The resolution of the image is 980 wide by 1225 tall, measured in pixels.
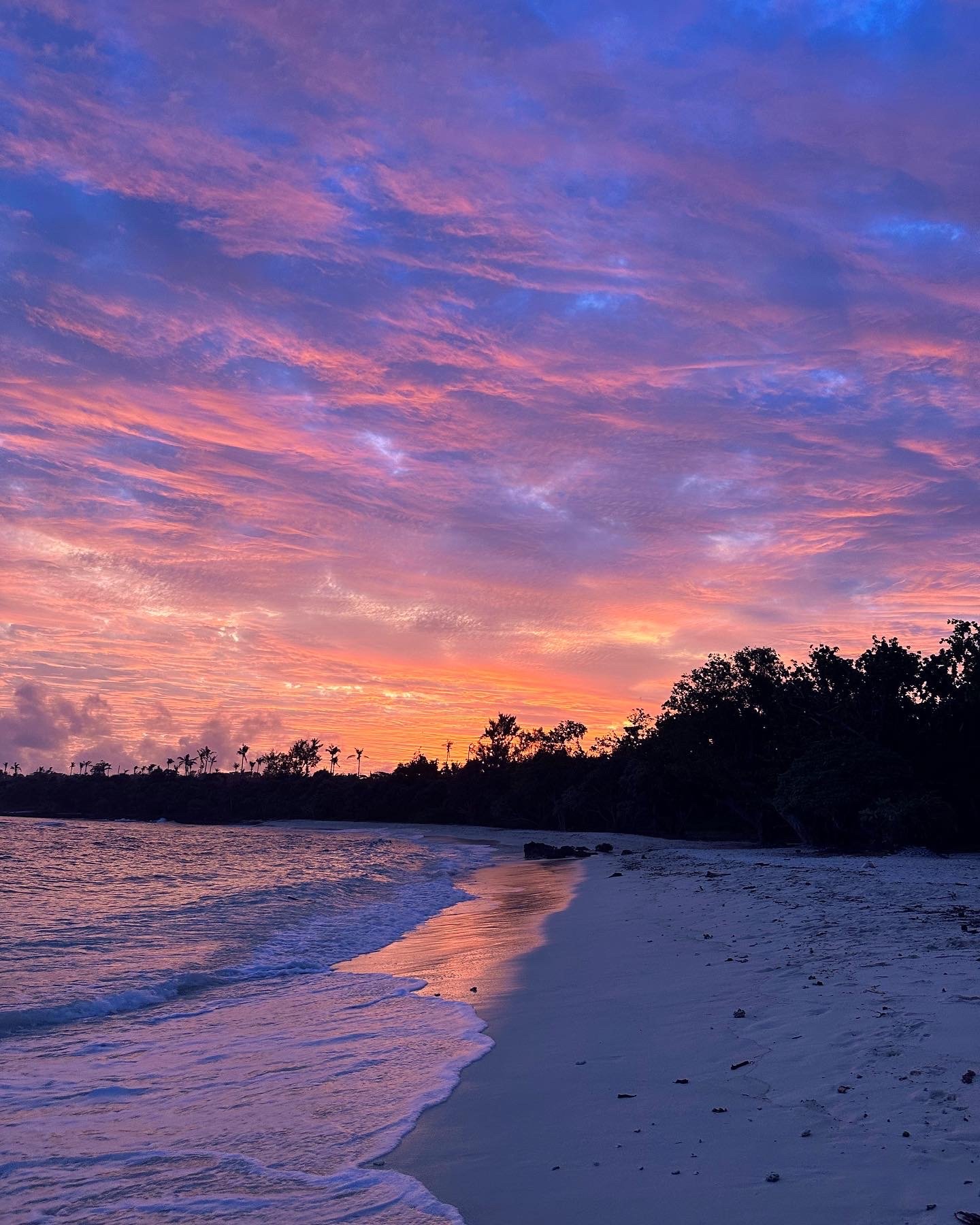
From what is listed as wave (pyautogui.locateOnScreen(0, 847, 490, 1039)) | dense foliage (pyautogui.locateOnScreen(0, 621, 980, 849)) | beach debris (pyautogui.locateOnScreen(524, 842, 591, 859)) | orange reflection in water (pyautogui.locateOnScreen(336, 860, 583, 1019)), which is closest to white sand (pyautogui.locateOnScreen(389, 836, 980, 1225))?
orange reflection in water (pyautogui.locateOnScreen(336, 860, 583, 1019))

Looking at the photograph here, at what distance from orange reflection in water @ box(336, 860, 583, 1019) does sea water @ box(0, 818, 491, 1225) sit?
0.56m

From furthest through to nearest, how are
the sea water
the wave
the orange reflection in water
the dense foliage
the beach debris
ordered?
1. the beach debris
2. the dense foliage
3. the orange reflection in water
4. the wave
5. the sea water

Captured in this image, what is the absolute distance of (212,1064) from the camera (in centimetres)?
841

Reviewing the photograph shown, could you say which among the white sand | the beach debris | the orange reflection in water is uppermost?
the white sand

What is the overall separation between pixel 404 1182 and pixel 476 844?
6428cm

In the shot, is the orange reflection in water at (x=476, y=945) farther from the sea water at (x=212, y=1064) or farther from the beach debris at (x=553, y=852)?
the beach debris at (x=553, y=852)

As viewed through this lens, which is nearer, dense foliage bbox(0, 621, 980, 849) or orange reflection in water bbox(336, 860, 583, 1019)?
orange reflection in water bbox(336, 860, 583, 1019)

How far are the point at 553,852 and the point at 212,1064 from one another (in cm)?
4450

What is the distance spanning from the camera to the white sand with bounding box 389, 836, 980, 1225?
15.4 ft

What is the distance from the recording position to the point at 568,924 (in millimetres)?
18594


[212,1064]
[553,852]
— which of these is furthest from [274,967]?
[553,852]

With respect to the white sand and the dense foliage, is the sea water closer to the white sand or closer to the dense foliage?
the white sand

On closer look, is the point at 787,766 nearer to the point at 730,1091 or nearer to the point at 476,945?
the point at 476,945

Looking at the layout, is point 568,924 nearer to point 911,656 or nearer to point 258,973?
point 258,973
